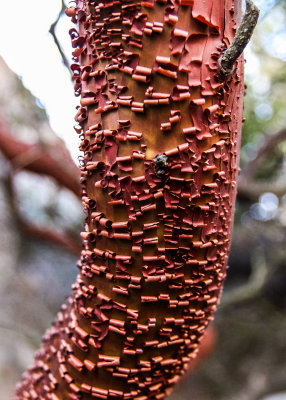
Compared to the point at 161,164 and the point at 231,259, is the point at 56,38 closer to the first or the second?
the point at 161,164

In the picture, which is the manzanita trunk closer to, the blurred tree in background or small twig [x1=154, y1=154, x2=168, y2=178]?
small twig [x1=154, y1=154, x2=168, y2=178]

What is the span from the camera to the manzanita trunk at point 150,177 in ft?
0.73

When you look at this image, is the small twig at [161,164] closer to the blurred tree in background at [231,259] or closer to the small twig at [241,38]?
the small twig at [241,38]

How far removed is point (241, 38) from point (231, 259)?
4.97ft

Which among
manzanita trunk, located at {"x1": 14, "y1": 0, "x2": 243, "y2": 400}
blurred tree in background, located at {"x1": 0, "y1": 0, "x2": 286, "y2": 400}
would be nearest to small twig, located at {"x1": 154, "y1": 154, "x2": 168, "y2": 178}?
manzanita trunk, located at {"x1": 14, "y1": 0, "x2": 243, "y2": 400}

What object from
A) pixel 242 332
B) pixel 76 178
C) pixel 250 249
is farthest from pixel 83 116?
pixel 242 332

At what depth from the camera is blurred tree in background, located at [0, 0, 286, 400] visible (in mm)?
1241

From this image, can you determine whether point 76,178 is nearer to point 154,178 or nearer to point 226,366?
point 154,178

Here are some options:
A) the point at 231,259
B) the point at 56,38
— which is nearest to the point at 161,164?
the point at 56,38

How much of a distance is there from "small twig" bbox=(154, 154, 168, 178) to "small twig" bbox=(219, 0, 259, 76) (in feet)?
0.25

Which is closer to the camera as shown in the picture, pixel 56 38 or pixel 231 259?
pixel 56 38

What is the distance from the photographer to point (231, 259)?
63.8 inches

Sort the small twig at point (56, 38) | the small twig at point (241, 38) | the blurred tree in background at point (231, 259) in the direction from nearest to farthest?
the small twig at point (241, 38) → the small twig at point (56, 38) → the blurred tree in background at point (231, 259)

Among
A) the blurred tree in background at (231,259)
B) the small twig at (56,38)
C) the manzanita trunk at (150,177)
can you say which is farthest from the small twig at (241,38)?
the blurred tree in background at (231,259)
